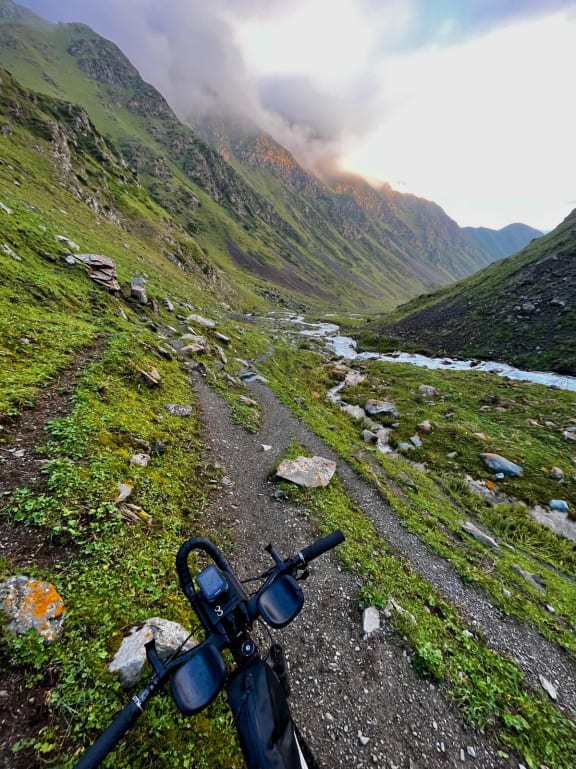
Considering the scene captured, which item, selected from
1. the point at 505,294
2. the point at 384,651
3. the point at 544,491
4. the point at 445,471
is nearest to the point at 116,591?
the point at 384,651

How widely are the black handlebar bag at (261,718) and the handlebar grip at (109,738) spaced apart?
0.70 metres

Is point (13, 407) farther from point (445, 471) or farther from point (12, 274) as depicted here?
point (445, 471)

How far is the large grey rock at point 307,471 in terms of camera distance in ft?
40.9

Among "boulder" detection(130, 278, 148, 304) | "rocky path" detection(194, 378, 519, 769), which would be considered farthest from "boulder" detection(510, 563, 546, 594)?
"boulder" detection(130, 278, 148, 304)

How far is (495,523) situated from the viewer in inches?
603

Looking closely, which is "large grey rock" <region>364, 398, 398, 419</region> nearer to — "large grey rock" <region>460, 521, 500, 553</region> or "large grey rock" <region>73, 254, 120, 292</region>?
"large grey rock" <region>460, 521, 500, 553</region>

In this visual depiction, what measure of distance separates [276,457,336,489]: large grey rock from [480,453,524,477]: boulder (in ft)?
38.9

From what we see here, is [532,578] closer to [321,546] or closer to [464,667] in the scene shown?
[464,667]

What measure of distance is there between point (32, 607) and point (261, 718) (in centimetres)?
423

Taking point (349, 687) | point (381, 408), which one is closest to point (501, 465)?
point (381, 408)

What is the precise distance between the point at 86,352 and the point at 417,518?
15886 mm

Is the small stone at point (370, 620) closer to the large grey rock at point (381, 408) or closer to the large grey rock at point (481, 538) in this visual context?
the large grey rock at point (481, 538)

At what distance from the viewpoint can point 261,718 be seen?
7.82 ft

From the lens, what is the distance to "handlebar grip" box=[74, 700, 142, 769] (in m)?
1.83
